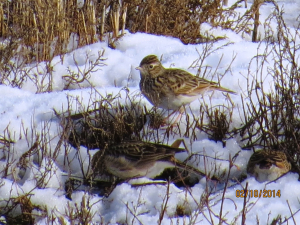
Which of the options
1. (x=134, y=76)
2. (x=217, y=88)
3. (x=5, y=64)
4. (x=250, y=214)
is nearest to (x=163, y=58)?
(x=134, y=76)

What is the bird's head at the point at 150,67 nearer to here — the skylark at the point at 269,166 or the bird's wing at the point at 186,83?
the bird's wing at the point at 186,83

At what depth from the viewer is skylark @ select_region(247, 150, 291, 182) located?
4441 millimetres

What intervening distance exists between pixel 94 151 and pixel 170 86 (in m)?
1.39

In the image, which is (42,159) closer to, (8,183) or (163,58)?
(8,183)

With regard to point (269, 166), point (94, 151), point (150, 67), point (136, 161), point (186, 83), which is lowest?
point (94, 151)

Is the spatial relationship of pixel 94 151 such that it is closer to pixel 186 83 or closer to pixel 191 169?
pixel 191 169

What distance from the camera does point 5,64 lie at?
6672 mm

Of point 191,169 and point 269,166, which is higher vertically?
point 269,166

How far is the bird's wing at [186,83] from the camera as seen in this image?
6066mm

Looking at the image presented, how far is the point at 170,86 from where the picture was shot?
6156mm

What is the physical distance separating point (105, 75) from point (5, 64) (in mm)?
1199

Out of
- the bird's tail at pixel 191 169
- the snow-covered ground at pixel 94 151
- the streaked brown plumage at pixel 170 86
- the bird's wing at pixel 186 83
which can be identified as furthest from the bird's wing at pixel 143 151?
the bird's wing at pixel 186 83
